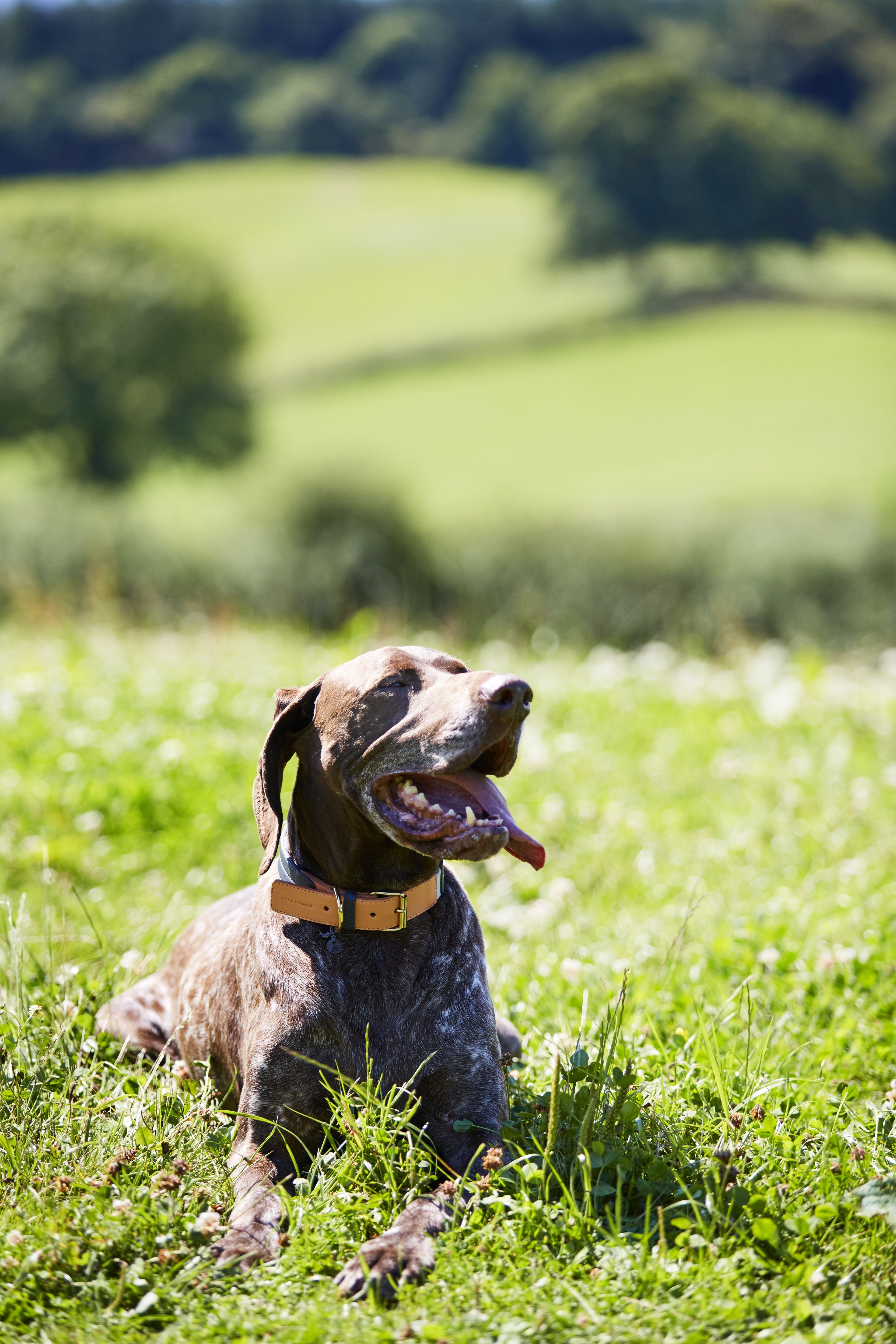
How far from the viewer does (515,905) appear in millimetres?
5516

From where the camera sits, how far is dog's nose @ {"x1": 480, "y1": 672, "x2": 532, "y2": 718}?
9.09 feet

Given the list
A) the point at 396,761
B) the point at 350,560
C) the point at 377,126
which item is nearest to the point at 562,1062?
the point at 396,761

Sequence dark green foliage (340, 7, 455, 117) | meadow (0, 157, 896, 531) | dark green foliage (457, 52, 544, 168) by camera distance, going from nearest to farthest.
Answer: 1. meadow (0, 157, 896, 531)
2. dark green foliage (457, 52, 544, 168)
3. dark green foliage (340, 7, 455, 117)

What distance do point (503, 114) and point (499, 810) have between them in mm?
30869

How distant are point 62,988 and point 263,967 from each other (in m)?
1.12

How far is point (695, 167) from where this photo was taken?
81.0 ft

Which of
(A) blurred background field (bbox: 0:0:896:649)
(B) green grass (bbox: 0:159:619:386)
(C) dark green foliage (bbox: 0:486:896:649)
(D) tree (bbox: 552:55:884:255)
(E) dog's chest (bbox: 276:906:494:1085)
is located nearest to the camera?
(E) dog's chest (bbox: 276:906:494:1085)

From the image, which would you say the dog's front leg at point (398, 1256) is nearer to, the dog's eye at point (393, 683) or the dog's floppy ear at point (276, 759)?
the dog's floppy ear at point (276, 759)

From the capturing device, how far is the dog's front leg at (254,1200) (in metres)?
2.66

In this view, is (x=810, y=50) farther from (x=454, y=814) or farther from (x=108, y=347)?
(x=454, y=814)

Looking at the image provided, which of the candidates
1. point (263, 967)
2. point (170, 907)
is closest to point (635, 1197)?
point (263, 967)

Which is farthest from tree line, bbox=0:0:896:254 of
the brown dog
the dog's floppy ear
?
the brown dog

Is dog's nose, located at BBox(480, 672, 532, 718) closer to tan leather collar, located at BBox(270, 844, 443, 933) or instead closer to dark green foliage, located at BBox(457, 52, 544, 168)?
tan leather collar, located at BBox(270, 844, 443, 933)

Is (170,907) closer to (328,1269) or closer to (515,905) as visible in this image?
(515,905)
